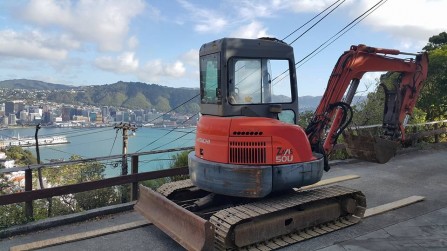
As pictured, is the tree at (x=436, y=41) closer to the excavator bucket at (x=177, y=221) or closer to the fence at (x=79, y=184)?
the fence at (x=79, y=184)

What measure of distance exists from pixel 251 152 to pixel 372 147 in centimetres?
468

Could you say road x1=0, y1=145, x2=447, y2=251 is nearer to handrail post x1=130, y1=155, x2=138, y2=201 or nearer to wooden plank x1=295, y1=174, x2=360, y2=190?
wooden plank x1=295, y1=174, x2=360, y2=190

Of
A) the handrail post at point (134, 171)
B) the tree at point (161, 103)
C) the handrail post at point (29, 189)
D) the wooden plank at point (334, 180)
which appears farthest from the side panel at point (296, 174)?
the tree at point (161, 103)

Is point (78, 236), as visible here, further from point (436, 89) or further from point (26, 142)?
point (436, 89)

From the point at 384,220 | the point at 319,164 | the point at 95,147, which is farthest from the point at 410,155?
the point at 95,147

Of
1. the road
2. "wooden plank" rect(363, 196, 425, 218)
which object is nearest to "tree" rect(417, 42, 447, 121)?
the road

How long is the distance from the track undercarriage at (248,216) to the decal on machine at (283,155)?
2.26ft

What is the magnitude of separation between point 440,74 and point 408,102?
31.8 feet

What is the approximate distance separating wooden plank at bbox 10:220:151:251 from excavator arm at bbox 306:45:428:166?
3.73 meters

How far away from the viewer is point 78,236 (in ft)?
20.3

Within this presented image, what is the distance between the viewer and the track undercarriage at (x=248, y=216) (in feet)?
17.7

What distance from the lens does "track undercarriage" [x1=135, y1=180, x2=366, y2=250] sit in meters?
5.39

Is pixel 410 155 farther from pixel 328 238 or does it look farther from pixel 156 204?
pixel 156 204

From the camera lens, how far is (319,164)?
6.54 meters
